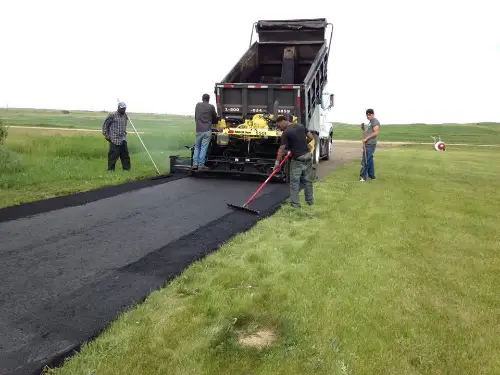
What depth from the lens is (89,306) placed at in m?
3.52

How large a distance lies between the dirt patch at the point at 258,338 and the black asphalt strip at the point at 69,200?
4.37 m

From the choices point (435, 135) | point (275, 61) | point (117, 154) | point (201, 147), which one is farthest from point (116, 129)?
point (435, 135)

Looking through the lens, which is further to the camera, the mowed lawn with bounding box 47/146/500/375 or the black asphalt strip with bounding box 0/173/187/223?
the black asphalt strip with bounding box 0/173/187/223

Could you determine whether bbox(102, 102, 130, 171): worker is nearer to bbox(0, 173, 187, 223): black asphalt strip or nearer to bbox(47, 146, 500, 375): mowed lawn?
bbox(0, 173, 187, 223): black asphalt strip

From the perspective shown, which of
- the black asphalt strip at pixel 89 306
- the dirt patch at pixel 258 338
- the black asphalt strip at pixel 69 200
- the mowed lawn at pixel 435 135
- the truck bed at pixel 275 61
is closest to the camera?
the black asphalt strip at pixel 89 306

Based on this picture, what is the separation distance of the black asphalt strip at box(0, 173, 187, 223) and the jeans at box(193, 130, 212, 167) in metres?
0.91

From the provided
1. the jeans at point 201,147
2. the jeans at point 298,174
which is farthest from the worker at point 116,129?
the jeans at point 298,174

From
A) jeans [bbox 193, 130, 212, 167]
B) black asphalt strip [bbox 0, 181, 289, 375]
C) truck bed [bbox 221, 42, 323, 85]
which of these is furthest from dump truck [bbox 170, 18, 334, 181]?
black asphalt strip [bbox 0, 181, 289, 375]

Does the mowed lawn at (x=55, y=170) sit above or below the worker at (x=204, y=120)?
below

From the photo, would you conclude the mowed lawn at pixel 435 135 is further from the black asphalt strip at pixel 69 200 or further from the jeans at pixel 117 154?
the black asphalt strip at pixel 69 200

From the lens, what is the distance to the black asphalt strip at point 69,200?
6521 millimetres

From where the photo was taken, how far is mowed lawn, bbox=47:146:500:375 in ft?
9.44

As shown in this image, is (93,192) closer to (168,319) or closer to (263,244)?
(263,244)

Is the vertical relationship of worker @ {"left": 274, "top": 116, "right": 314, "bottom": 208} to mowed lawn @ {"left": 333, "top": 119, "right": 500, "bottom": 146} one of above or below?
above
